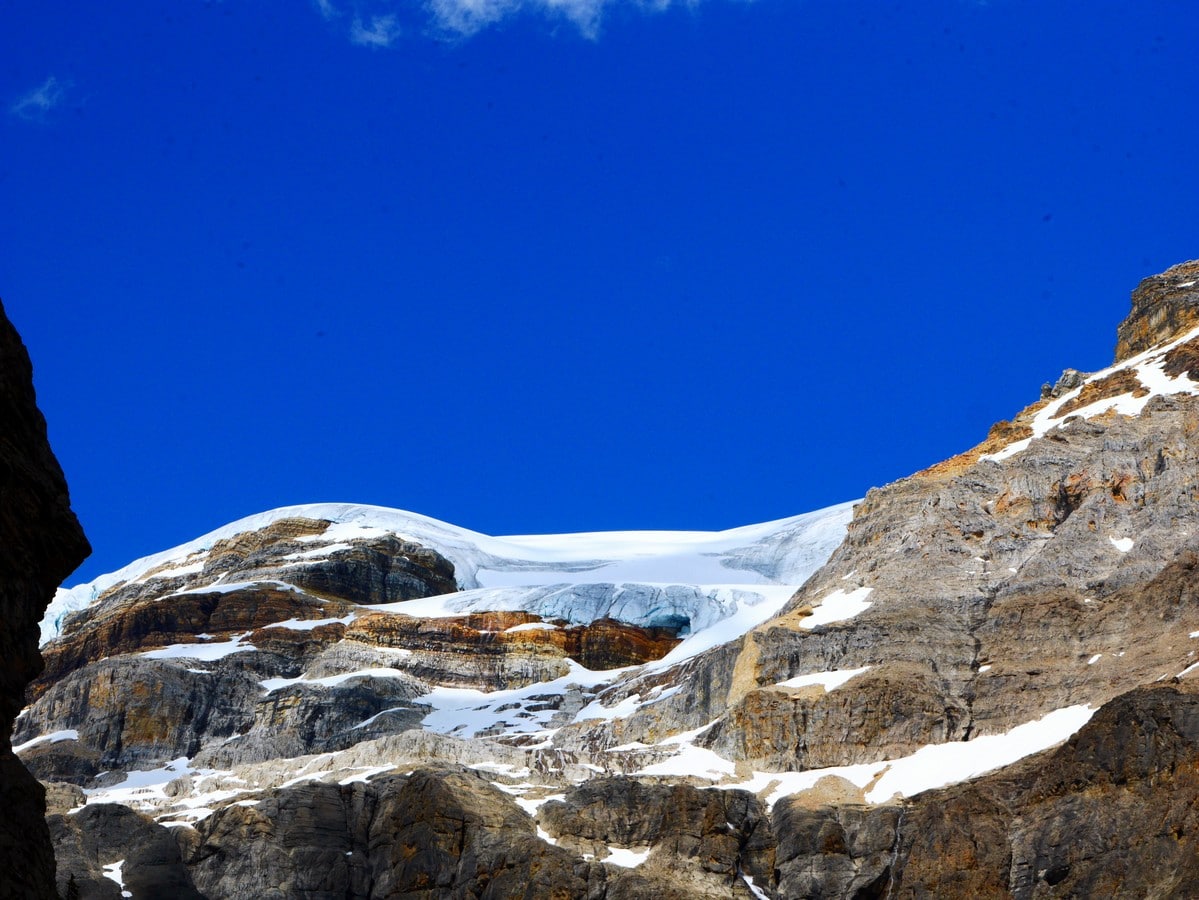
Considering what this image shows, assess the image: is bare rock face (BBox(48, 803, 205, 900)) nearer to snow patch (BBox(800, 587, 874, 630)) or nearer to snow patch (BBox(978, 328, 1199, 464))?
snow patch (BBox(800, 587, 874, 630))

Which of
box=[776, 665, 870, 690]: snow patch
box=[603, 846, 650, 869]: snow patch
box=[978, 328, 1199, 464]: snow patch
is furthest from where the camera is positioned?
box=[978, 328, 1199, 464]: snow patch

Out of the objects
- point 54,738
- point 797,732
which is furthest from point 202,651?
point 797,732

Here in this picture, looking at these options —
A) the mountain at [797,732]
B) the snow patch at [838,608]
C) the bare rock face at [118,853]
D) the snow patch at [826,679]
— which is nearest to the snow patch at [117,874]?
the bare rock face at [118,853]

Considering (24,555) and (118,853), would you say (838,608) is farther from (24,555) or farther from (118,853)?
(24,555)

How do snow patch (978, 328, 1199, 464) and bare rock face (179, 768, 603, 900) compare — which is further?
snow patch (978, 328, 1199, 464)

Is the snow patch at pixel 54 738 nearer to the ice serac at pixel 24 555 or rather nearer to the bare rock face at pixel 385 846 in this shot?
the bare rock face at pixel 385 846

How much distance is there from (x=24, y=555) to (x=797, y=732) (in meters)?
68.8

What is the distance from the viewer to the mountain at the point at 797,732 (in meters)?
76.0

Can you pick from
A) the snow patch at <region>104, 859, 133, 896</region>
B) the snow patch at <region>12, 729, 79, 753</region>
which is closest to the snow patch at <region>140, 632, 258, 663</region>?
the snow patch at <region>12, 729, 79, 753</region>

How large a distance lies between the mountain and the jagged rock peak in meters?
0.55

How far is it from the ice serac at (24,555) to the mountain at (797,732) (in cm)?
4199

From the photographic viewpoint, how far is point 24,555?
28.2 metres

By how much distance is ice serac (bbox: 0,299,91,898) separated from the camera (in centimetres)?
2706

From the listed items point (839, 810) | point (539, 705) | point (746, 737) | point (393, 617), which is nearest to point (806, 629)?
point (746, 737)
